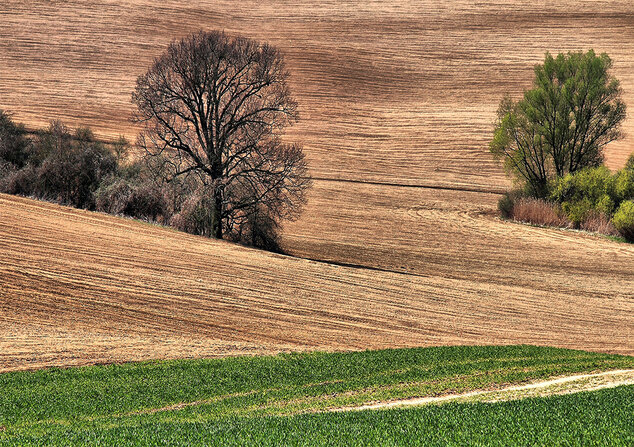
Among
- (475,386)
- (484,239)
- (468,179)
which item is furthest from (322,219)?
(475,386)

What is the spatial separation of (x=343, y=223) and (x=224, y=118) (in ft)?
33.6

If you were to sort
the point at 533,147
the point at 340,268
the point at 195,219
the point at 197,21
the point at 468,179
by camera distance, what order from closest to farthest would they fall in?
the point at 340,268, the point at 195,219, the point at 533,147, the point at 468,179, the point at 197,21

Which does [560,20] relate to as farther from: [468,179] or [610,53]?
[468,179]

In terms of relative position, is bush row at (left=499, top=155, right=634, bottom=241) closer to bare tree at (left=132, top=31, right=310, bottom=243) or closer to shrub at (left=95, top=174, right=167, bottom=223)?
bare tree at (left=132, top=31, right=310, bottom=243)

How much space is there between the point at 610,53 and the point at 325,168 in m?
32.7

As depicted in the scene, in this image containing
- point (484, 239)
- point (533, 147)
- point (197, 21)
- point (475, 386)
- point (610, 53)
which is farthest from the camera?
point (197, 21)

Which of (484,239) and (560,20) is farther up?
(560,20)

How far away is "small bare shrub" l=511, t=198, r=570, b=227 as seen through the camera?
46.7 meters

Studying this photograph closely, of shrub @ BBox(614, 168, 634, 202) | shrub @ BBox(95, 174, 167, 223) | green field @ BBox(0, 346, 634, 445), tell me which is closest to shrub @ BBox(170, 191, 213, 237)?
shrub @ BBox(95, 174, 167, 223)

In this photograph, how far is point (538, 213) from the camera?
155 ft

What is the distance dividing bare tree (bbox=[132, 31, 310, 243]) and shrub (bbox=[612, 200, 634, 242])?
18.5 meters

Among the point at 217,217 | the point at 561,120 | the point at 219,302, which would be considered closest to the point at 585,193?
the point at 561,120

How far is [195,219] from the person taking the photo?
3709cm

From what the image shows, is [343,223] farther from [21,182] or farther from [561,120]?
[21,182]
